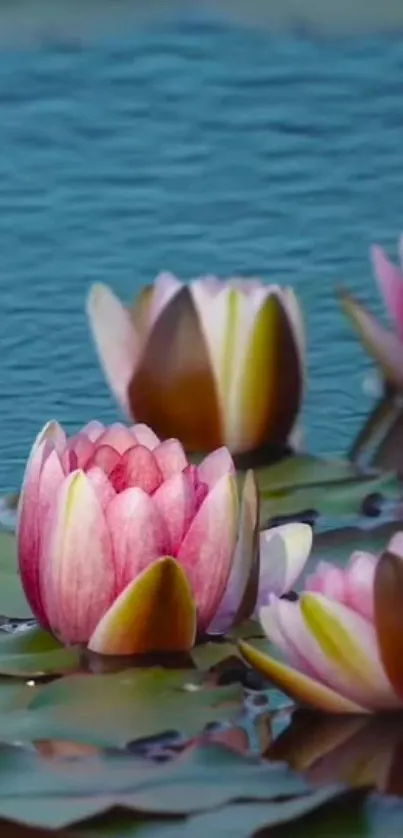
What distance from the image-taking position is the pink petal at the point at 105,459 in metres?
1.35

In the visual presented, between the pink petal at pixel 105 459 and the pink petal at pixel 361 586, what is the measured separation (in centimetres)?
18

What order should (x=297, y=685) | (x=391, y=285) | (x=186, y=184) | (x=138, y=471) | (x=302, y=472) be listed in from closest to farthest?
(x=297, y=685), (x=138, y=471), (x=302, y=472), (x=391, y=285), (x=186, y=184)

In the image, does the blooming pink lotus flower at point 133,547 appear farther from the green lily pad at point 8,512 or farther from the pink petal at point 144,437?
the green lily pad at point 8,512

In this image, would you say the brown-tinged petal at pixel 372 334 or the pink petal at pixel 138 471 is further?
the brown-tinged petal at pixel 372 334

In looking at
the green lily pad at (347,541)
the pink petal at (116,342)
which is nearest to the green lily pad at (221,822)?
the green lily pad at (347,541)

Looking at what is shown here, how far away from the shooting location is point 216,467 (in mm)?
1364

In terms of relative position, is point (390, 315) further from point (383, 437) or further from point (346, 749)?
point (346, 749)

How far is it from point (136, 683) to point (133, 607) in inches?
1.7

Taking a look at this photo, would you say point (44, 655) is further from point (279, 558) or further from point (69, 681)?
point (279, 558)

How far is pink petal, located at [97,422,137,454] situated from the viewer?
4.48 ft

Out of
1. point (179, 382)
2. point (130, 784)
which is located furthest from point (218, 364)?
point (130, 784)

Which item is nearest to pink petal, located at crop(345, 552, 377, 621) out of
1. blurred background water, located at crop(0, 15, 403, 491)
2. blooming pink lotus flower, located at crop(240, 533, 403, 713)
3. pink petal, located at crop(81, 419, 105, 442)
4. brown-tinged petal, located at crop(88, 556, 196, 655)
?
blooming pink lotus flower, located at crop(240, 533, 403, 713)

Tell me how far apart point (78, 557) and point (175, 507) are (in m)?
0.06

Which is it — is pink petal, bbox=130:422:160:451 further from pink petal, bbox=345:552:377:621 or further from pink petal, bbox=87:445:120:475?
pink petal, bbox=345:552:377:621
